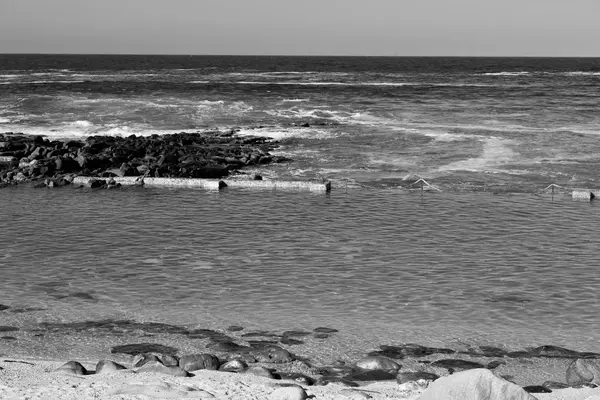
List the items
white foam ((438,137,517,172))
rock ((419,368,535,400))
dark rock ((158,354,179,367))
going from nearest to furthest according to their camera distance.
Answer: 1. rock ((419,368,535,400))
2. dark rock ((158,354,179,367))
3. white foam ((438,137,517,172))

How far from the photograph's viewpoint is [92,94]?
8275 centimetres

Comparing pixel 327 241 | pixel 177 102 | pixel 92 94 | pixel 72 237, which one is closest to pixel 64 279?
pixel 72 237

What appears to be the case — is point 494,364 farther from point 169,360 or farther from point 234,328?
point 169,360

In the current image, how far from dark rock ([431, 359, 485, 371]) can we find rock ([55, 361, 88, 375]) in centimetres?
611

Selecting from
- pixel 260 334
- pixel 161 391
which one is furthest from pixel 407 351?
pixel 161 391

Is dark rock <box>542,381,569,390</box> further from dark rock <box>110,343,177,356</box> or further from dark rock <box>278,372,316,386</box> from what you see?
dark rock <box>110,343,177,356</box>

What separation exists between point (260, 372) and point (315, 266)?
7.63 m

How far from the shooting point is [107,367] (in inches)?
559

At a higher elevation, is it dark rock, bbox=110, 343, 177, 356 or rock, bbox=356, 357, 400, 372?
rock, bbox=356, 357, 400, 372

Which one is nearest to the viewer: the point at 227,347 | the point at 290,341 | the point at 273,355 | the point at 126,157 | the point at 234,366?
the point at 234,366

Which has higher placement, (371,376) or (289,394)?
(289,394)

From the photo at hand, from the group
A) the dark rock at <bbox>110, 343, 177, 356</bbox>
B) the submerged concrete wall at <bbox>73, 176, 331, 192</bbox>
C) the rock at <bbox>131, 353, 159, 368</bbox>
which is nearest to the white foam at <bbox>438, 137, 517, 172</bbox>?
the submerged concrete wall at <bbox>73, 176, 331, 192</bbox>

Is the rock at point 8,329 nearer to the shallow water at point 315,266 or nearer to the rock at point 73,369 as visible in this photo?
the shallow water at point 315,266

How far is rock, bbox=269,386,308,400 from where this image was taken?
1256cm
